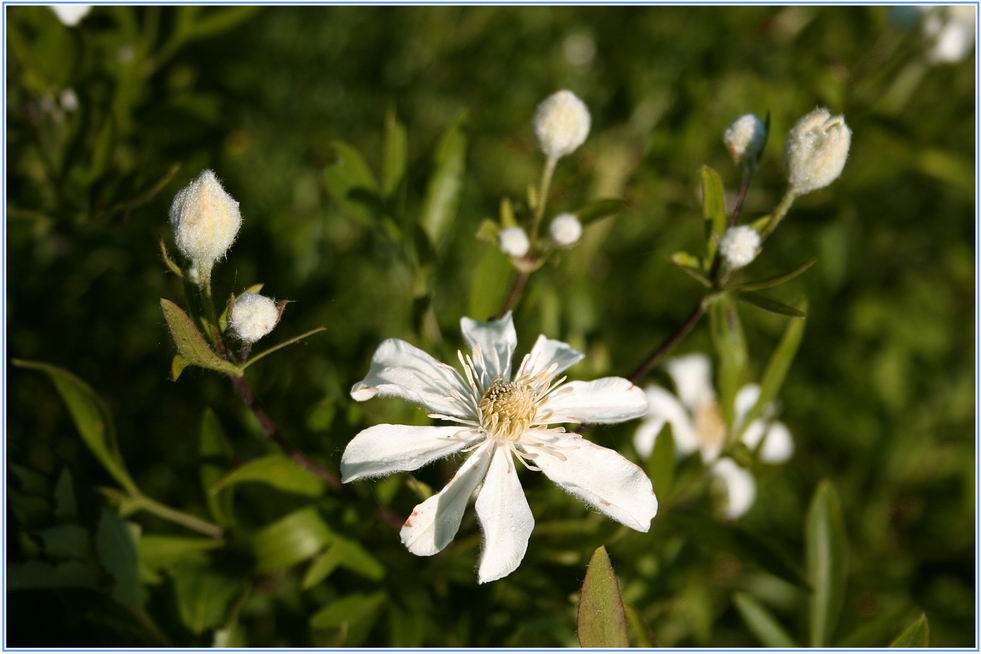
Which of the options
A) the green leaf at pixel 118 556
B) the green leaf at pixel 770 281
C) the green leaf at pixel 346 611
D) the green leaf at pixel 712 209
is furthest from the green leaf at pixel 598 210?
the green leaf at pixel 118 556

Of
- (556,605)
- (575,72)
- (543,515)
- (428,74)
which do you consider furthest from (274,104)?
(556,605)

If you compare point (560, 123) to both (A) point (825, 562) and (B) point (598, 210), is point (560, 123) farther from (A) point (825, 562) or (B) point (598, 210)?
(A) point (825, 562)

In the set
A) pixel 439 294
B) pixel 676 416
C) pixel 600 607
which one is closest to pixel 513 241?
pixel 600 607

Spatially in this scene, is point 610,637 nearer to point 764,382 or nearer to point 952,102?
point 764,382

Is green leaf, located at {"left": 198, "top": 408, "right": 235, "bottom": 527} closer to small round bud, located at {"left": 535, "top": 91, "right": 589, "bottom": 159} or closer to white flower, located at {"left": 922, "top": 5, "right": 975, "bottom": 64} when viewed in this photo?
small round bud, located at {"left": 535, "top": 91, "right": 589, "bottom": 159}

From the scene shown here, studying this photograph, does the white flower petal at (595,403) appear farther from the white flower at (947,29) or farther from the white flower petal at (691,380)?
the white flower at (947,29)

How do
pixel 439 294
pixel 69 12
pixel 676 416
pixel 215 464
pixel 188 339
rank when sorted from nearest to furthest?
pixel 188 339 < pixel 215 464 < pixel 69 12 < pixel 676 416 < pixel 439 294

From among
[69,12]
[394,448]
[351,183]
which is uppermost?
[69,12]

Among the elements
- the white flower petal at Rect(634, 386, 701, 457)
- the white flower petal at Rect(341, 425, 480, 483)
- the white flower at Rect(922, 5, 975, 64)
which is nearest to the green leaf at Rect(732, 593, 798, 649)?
the white flower petal at Rect(634, 386, 701, 457)
